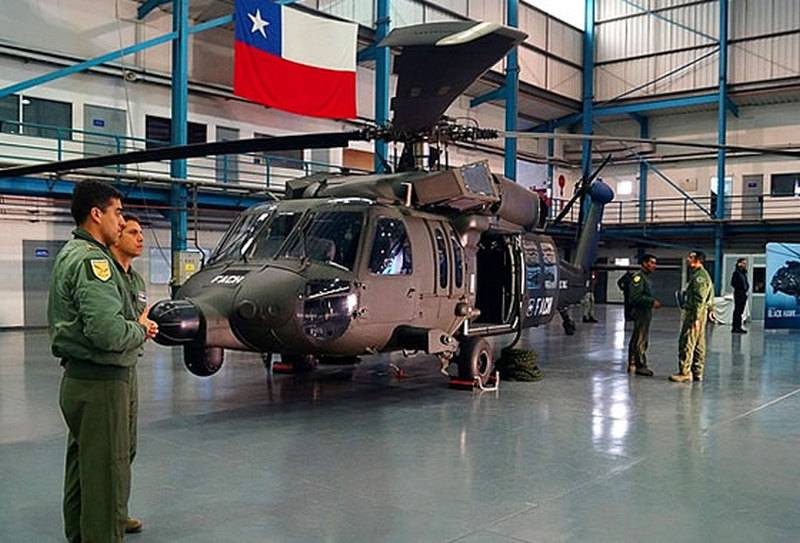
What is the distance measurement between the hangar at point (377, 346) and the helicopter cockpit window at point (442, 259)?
37 mm

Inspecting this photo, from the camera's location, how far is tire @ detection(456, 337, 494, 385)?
8367 millimetres

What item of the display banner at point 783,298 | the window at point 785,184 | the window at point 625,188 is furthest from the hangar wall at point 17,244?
the window at point 785,184

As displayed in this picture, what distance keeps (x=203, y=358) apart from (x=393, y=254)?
84.7 inches

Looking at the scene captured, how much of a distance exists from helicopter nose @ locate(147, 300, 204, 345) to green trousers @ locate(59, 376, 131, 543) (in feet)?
8.80

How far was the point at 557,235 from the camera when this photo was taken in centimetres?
2577

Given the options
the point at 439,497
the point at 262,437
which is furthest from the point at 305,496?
the point at 262,437

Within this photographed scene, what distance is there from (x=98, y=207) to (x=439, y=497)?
2585mm

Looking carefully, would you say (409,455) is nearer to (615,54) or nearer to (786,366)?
(786,366)

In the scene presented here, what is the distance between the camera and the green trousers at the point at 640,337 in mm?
9852

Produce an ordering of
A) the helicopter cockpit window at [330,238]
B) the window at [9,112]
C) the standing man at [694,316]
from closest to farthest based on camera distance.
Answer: the helicopter cockpit window at [330,238], the standing man at [694,316], the window at [9,112]

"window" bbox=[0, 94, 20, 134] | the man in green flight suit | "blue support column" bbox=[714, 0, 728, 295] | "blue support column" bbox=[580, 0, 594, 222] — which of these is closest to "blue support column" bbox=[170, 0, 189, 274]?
"window" bbox=[0, 94, 20, 134]

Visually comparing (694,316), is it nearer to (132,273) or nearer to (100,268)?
(132,273)

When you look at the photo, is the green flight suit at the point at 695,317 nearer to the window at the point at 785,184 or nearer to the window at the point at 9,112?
the window at the point at 9,112

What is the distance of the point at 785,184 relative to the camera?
83.9ft
